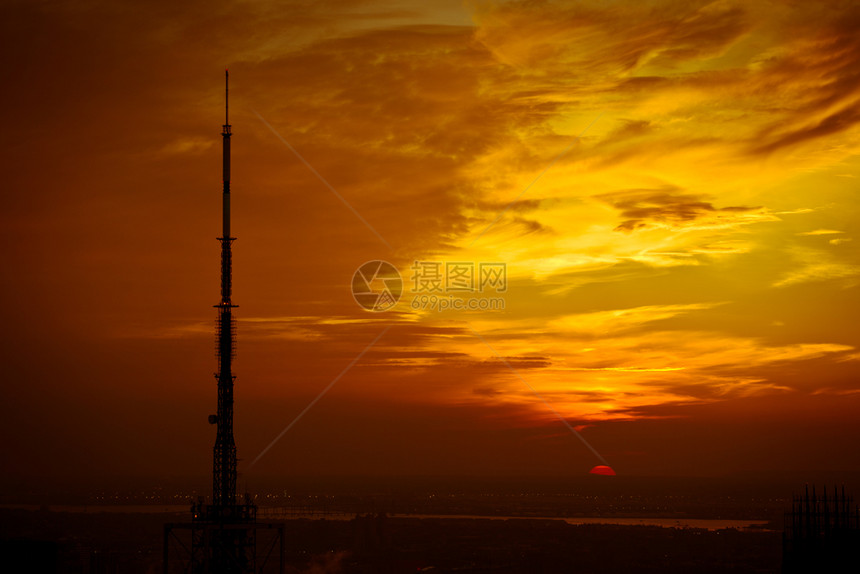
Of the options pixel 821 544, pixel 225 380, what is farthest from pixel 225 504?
pixel 821 544

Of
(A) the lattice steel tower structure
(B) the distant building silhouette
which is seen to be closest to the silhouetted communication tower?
(A) the lattice steel tower structure

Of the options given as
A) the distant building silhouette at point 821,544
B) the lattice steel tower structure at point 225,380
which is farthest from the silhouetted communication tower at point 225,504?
the distant building silhouette at point 821,544

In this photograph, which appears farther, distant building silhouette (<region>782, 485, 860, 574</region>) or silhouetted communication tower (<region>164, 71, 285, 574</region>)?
silhouetted communication tower (<region>164, 71, 285, 574</region>)

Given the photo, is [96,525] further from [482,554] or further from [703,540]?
[703,540]

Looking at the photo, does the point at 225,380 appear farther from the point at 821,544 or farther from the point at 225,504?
the point at 821,544

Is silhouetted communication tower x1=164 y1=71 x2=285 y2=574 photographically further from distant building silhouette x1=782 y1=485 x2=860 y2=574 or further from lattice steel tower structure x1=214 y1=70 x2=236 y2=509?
distant building silhouette x1=782 y1=485 x2=860 y2=574

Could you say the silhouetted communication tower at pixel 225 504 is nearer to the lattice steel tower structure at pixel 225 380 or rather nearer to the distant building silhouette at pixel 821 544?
the lattice steel tower structure at pixel 225 380

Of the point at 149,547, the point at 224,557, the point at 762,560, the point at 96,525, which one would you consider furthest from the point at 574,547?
the point at 224,557

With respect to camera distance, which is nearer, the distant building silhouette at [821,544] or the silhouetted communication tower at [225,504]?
the distant building silhouette at [821,544]
